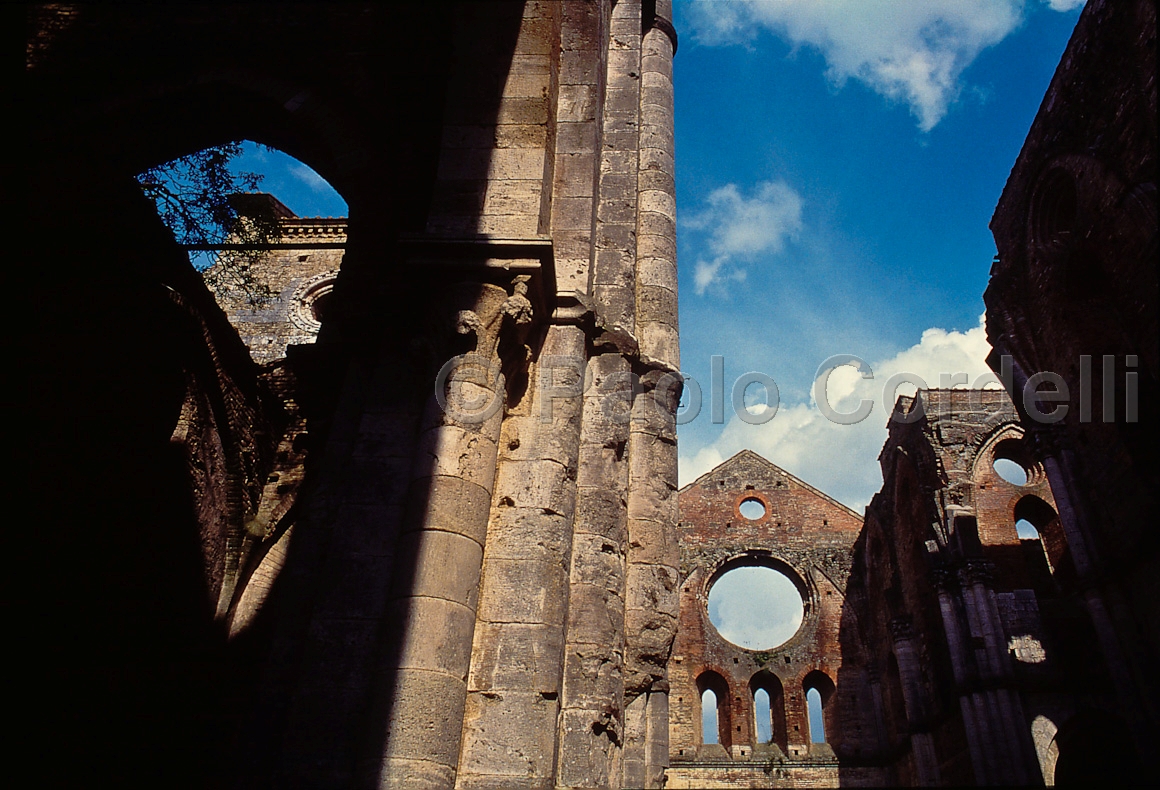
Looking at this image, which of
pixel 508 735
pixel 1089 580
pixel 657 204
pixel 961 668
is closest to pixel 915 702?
pixel 961 668

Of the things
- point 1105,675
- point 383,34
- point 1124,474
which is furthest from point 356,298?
point 1105,675

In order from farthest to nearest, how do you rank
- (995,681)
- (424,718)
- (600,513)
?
(995,681) → (600,513) → (424,718)

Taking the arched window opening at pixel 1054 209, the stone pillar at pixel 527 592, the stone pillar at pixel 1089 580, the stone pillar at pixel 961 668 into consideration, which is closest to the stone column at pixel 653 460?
the stone pillar at pixel 527 592

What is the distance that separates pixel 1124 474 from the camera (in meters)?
9.87

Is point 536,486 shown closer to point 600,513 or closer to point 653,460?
point 600,513

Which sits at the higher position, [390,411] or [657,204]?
[657,204]

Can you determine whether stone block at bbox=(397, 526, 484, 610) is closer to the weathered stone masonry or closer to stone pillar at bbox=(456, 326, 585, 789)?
the weathered stone masonry

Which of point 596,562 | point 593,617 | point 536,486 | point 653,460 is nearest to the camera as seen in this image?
point 536,486

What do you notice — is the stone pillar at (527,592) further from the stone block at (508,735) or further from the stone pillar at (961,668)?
the stone pillar at (961,668)

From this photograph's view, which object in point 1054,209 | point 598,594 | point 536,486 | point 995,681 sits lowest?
point 598,594

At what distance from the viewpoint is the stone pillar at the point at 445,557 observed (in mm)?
2758

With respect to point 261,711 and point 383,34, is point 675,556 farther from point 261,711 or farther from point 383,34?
point 383,34

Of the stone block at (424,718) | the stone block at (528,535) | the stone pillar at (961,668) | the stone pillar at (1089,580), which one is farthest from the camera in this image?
the stone pillar at (961,668)

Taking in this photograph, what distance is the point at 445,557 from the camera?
3.10m
